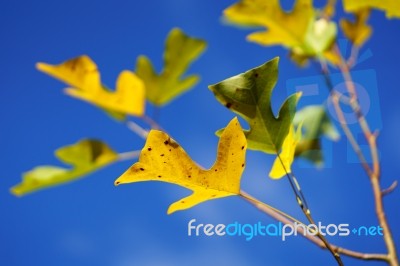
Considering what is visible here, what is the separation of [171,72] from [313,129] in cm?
39

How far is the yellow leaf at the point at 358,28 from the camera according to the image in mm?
812


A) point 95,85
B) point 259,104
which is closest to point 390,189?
point 259,104

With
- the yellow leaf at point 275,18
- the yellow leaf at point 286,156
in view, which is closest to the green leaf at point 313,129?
the yellow leaf at point 275,18

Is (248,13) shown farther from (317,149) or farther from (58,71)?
(317,149)

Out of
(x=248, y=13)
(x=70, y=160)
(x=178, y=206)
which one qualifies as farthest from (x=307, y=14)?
(x=70, y=160)

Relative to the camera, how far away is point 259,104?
16.8 inches

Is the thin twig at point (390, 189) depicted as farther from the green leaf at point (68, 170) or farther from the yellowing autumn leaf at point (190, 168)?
the green leaf at point (68, 170)

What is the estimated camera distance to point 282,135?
43 cm

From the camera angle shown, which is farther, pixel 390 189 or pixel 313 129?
pixel 313 129

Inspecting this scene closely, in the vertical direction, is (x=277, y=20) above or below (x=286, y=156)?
above

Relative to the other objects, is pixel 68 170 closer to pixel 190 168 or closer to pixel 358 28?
pixel 190 168

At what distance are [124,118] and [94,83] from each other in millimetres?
237

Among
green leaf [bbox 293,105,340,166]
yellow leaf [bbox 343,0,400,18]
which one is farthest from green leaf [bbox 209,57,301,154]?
green leaf [bbox 293,105,340,166]

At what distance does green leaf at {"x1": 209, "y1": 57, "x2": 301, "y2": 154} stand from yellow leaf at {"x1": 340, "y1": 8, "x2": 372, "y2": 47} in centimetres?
47
